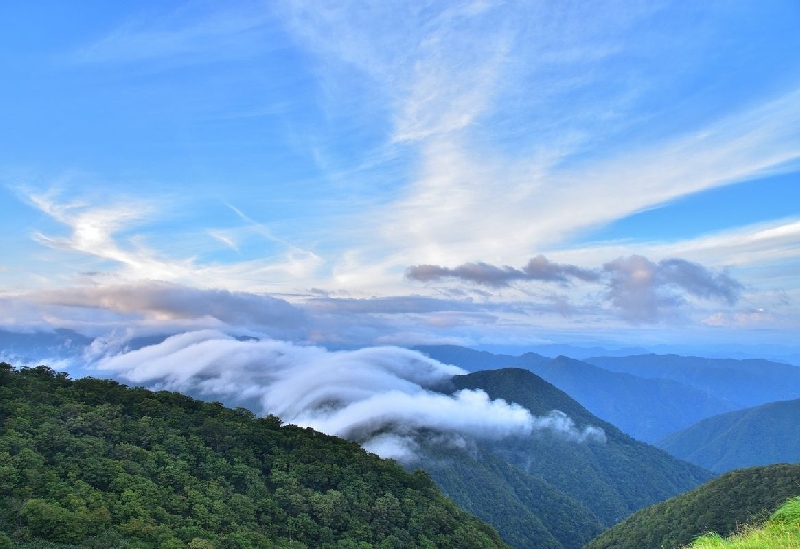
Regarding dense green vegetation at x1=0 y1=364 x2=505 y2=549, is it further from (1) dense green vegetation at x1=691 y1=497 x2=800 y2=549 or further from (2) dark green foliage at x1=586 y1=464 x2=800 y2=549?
(2) dark green foliage at x1=586 y1=464 x2=800 y2=549

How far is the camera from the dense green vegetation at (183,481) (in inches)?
1786

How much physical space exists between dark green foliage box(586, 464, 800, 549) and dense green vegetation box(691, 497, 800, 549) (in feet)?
377

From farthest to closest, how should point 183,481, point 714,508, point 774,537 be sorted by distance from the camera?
point 714,508 < point 183,481 < point 774,537

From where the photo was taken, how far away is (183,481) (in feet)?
198

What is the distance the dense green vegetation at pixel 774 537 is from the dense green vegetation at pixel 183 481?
46.8 m

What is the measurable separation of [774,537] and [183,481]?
2547 inches

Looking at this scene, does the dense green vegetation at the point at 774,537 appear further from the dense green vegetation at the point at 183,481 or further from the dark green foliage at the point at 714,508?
the dark green foliage at the point at 714,508

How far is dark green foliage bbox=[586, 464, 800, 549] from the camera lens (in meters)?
111

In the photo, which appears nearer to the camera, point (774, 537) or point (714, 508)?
point (774, 537)

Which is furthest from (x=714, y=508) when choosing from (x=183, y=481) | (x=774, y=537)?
(x=774, y=537)

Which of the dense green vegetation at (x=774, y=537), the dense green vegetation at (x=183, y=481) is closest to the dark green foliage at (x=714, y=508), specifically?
the dense green vegetation at (x=183, y=481)

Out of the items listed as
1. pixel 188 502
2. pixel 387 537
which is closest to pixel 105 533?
pixel 188 502

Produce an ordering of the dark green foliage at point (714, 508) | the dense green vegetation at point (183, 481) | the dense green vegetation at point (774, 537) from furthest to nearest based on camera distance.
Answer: the dark green foliage at point (714, 508)
the dense green vegetation at point (183, 481)
the dense green vegetation at point (774, 537)

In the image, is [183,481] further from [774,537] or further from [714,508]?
[714,508]
